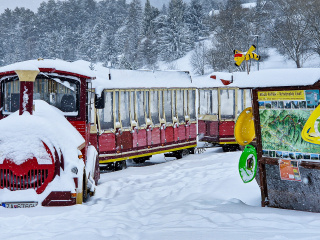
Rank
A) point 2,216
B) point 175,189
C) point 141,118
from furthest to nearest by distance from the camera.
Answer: point 141,118
point 175,189
point 2,216

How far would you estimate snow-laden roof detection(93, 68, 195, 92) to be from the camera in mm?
14308

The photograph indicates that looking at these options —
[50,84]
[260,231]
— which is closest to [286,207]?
[260,231]

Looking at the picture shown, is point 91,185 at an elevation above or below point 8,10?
below

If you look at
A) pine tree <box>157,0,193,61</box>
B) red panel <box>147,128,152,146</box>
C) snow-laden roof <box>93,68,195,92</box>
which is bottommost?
red panel <box>147,128,152,146</box>

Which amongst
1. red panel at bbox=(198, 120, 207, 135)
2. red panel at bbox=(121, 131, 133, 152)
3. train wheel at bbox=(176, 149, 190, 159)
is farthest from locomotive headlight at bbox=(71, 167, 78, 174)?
red panel at bbox=(198, 120, 207, 135)

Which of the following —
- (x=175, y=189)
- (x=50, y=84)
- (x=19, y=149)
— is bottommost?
(x=175, y=189)

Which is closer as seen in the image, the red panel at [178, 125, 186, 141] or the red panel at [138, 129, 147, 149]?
the red panel at [138, 129, 147, 149]

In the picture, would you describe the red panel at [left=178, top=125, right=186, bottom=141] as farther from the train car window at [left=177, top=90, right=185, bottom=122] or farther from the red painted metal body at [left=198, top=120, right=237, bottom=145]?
the red painted metal body at [left=198, top=120, right=237, bottom=145]

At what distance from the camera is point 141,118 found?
15.8 metres

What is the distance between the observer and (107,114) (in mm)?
14305

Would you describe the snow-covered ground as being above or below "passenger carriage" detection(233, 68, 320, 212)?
below

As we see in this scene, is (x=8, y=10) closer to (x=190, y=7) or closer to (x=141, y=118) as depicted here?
(x=190, y=7)

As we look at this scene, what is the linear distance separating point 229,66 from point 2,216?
50175 mm

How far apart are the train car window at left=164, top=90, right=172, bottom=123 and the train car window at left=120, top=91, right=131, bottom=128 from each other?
2342 mm
